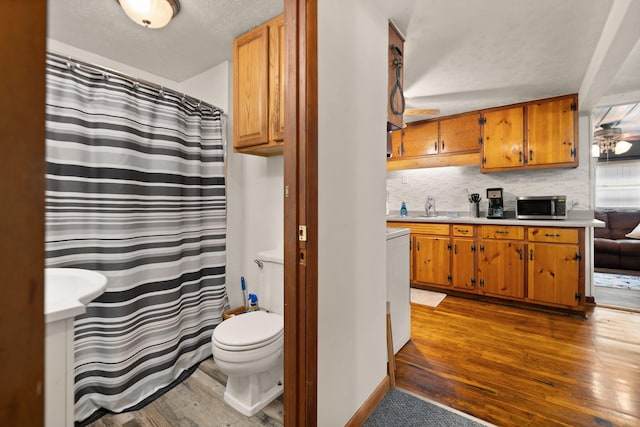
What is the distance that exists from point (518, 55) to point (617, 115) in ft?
10.7

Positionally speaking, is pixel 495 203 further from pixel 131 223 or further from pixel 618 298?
pixel 131 223

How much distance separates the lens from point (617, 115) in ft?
13.8

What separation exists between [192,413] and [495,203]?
12.3 feet

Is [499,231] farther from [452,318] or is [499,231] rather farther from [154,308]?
[154,308]

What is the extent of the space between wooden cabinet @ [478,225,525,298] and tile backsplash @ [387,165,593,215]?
729mm

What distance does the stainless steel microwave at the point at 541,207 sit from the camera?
316 cm

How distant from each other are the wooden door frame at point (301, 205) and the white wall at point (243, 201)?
1.18 metres

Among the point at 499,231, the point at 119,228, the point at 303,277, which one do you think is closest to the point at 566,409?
the point at 303,277

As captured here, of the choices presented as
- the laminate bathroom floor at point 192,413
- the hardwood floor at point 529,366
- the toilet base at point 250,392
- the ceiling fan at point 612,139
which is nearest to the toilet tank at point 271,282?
the toilet base at point 250,392

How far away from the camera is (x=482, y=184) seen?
389 cm

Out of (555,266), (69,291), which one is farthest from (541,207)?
(69,291)

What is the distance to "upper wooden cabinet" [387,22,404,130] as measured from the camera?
1.93 m

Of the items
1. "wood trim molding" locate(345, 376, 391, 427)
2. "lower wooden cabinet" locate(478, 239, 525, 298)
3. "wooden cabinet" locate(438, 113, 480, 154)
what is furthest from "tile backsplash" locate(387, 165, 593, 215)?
"wood trim molding" locate(345, 376, 391, 427)

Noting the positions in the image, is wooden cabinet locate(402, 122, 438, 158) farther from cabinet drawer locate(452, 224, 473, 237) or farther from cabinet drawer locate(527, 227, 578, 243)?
cabinet drawer locate(527, 227, 578, 243)
